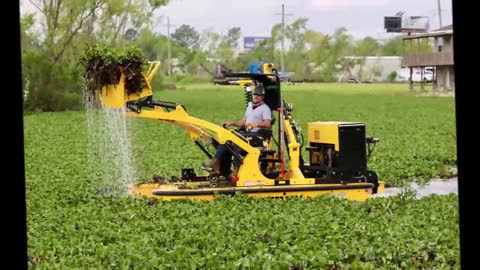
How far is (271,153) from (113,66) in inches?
54.7

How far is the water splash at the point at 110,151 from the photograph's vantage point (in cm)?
601

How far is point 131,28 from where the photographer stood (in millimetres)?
28656

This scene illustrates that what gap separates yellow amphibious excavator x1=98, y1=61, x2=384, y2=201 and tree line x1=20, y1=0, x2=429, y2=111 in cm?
1564

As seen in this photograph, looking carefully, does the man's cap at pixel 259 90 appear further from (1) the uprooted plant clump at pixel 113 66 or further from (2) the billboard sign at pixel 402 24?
(2) the billboard sign at pixel 402 24

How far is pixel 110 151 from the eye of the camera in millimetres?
9523

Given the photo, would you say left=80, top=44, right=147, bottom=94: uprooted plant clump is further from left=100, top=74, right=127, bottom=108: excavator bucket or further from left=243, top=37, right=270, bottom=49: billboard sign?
left=243, top=37, right=270, bottom=49: billboard sign

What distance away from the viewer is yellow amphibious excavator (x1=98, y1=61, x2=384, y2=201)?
5840 millimetres

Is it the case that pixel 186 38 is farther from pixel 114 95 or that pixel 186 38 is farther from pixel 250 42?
pixel 114 95

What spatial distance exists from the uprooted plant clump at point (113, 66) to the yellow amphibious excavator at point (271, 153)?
0.04m

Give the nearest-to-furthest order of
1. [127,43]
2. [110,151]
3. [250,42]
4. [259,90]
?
1. [259,90]
2. [110,151]
3. [127,43]
4. [250,42]

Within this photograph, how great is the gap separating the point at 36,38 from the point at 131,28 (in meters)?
4.51

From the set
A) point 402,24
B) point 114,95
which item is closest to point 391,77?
point 402,24

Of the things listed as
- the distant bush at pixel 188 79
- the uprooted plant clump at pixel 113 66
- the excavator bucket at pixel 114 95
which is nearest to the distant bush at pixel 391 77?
the distant bush at pixel 188 79
